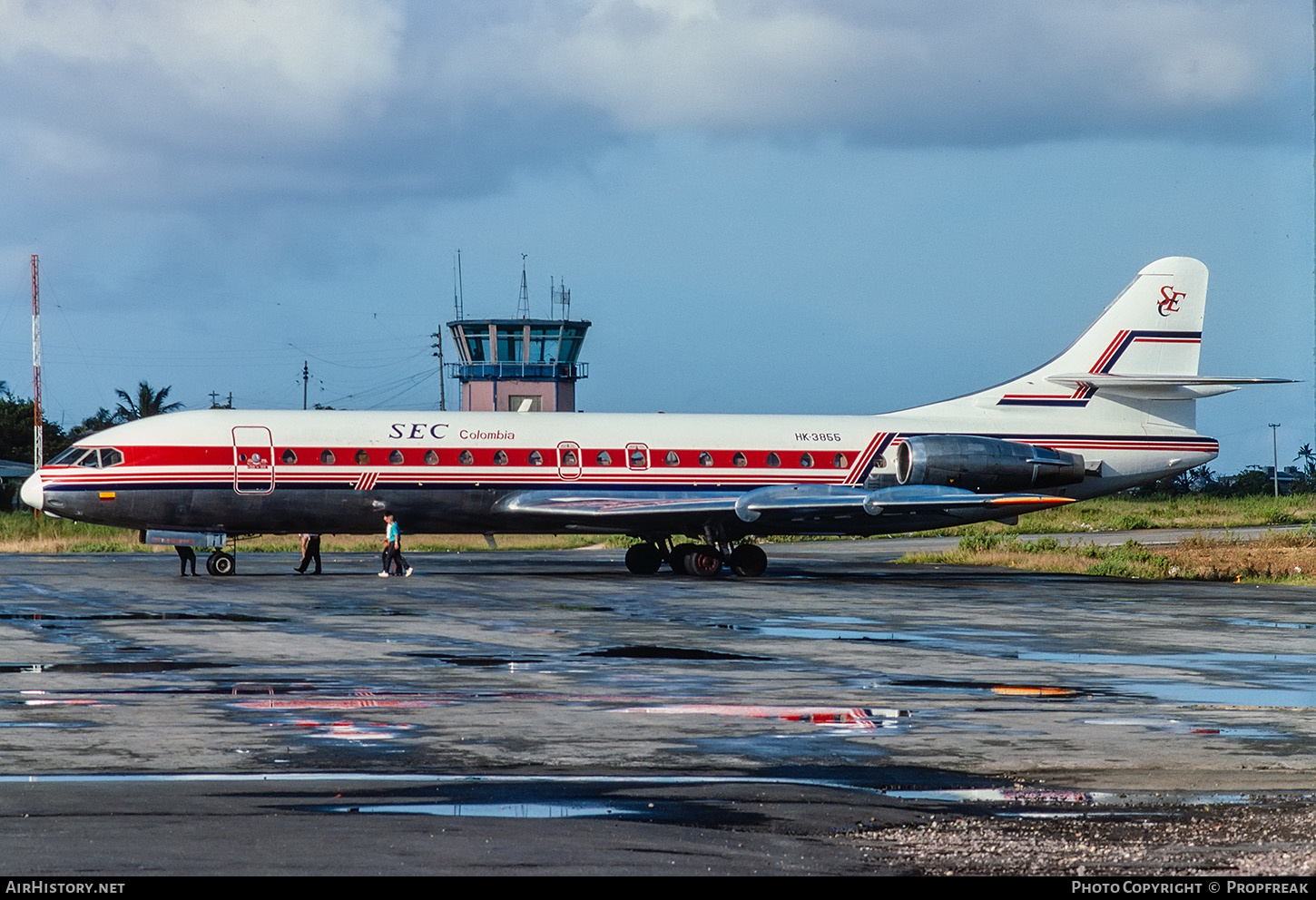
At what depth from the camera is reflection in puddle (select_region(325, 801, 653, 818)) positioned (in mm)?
9180

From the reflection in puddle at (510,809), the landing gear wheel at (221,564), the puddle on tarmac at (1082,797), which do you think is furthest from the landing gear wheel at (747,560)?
the reflection in puddle at (510,809)

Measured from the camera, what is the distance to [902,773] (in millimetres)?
10789

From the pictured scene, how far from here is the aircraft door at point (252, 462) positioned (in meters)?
32.1

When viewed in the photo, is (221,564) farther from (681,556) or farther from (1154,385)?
(1154,385)

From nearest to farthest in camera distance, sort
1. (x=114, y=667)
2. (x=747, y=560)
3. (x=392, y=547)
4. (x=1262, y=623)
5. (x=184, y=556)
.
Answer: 1. (x=114, y=667)
2. (x=1262, y=623)
3. (x=392, y=547)
4. (x=184, y=556)
5. (x=747, y=560)

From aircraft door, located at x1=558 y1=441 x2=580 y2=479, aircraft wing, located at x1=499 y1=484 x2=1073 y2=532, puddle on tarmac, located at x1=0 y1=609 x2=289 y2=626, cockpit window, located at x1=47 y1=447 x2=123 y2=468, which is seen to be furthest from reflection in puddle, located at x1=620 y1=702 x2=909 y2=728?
cockpit window, located at x1=47 y1=447 x2=123 y2=468

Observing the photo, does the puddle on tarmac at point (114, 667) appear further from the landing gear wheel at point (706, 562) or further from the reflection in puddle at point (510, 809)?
the landing gear wheel at point (706, 562)

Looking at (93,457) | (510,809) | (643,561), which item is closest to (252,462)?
(93,457)

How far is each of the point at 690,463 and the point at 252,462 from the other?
944 cm

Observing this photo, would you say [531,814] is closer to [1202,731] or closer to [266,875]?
[266,875]

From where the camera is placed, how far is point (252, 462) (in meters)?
32.2

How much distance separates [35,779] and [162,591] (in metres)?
18.3

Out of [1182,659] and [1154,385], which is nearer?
[1182,659]

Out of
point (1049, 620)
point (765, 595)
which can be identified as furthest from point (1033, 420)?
point (1049, 620)
